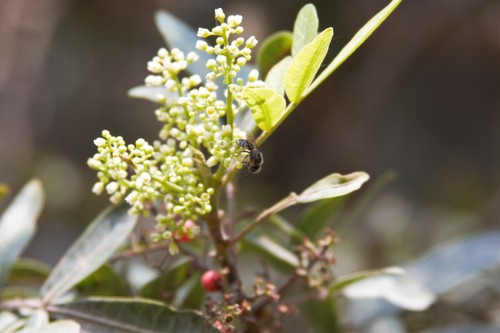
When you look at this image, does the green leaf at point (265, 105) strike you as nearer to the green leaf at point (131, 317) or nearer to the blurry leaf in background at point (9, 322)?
the green leaf at point (131, 317)


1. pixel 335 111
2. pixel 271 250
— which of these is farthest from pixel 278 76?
pixel 335 111

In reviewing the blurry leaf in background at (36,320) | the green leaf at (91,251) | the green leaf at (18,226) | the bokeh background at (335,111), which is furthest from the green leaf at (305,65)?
the bokeh background at (335,111)

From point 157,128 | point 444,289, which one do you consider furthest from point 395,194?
point 444,289

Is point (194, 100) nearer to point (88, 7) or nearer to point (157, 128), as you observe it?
point (157, 128)

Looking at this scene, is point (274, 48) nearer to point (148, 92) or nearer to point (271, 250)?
point (148, 92)

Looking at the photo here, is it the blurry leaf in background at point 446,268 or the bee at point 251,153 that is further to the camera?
the blurry leaf in background at point 446,268

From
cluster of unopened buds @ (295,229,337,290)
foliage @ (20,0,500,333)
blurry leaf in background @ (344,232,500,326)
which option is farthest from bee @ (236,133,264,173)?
blurry leaf in background @ (344,232,500,326)
